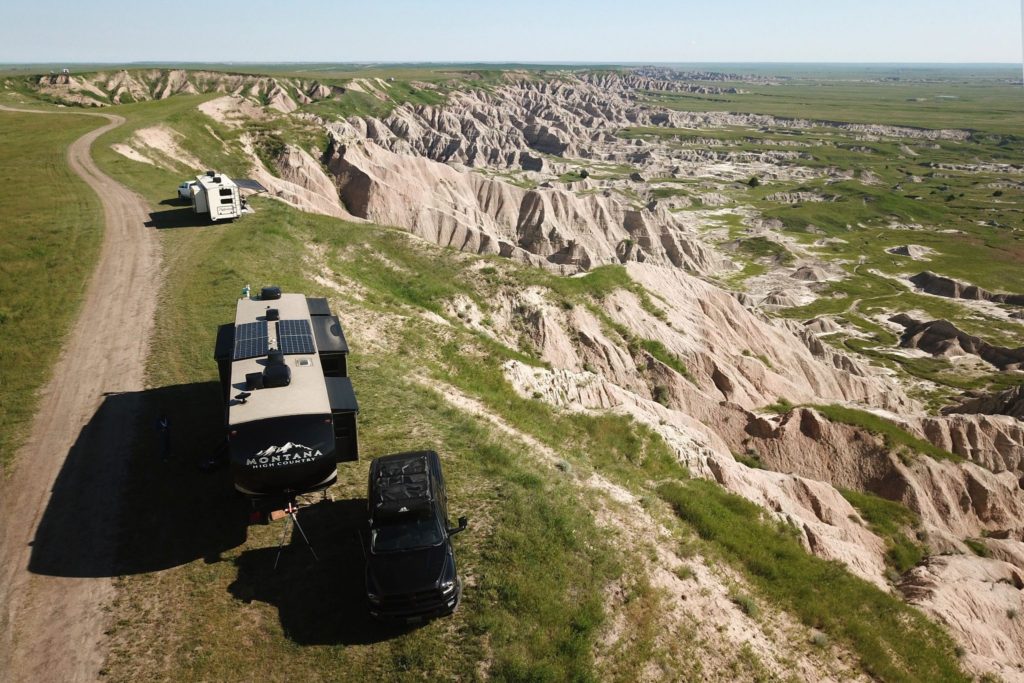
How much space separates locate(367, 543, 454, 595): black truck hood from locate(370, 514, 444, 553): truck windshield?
12 centimetres

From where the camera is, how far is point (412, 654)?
11734mm

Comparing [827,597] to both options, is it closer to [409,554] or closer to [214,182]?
[409,554]

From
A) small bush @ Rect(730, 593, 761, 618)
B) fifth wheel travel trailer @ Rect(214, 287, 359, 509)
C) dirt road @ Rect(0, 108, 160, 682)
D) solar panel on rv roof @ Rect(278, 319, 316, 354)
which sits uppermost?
solar panel on rv roof @ Rect(278, 319, 316, 354)

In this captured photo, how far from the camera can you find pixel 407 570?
11711mm

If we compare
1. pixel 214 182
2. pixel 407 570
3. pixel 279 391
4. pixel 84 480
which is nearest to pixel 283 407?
pixel 279 391

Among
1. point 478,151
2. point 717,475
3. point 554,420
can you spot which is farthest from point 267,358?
point 478,151

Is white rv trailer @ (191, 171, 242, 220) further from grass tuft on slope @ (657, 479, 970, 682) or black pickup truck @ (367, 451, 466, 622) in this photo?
grass tuft on slope @ (657, 479, 970, 682)

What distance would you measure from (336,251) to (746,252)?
89.9 m

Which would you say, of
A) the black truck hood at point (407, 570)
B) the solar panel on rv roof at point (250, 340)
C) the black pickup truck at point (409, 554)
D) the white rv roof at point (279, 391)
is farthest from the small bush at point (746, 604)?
the solar panel on rv roof at point (250, 340)

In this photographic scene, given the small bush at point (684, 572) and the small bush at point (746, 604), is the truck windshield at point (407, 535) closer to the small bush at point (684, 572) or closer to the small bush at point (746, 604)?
the small bush at point (684, 572)

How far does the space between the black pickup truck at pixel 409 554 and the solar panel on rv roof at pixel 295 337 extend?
4004mm

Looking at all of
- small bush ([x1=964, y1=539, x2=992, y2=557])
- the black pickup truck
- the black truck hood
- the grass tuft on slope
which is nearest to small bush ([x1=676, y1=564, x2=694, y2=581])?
the grass tuft on slope

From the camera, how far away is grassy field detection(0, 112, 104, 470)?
64.5 feet

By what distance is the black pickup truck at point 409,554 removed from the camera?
37.8 feet
